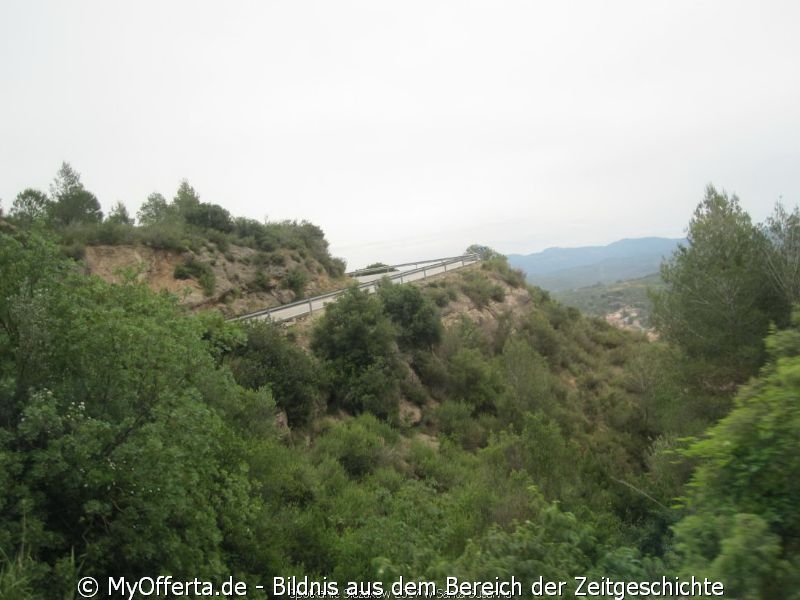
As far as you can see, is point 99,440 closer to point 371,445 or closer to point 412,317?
point 371,445

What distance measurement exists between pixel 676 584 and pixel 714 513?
59 centimetres

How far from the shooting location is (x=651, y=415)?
18141 mm

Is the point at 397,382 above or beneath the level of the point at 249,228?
beneath

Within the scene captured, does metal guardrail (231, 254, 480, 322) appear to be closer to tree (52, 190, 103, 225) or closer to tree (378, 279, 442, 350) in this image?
tree (378, 279, 442, 350)

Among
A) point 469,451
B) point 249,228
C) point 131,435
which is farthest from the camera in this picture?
point 249,228

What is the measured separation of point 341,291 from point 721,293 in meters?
12.2

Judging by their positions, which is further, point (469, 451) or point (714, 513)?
point (469, 451)

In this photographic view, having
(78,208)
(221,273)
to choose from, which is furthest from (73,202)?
(221,273)

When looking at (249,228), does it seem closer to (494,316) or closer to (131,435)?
(494,316)

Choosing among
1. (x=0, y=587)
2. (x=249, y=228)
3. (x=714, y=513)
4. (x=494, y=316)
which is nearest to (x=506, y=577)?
(x=714, y=513)

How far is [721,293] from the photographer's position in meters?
12.9

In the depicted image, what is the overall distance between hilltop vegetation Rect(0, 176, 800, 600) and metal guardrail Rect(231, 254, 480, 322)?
4.58 feet

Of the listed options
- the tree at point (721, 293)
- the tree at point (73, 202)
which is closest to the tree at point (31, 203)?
the tree at point (73, 202)

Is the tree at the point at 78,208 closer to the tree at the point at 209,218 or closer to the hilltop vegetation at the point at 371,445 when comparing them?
the tree at the point at 209,218
